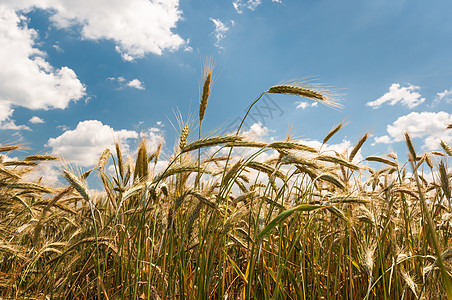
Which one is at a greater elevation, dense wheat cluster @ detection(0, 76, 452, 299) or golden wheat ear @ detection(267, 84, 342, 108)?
golden wheat ear @ detection(267, 84, 342, 108)

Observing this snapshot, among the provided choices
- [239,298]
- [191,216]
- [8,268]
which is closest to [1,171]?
[8,268]

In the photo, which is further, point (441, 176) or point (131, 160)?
point (131, 160)

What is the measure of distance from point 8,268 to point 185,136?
8.86 ft

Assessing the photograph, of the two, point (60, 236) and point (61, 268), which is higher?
point (60, 236)

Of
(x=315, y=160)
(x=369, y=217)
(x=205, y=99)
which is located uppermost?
(x=205, y=99)

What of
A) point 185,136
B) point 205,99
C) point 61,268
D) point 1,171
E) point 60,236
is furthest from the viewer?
point 60,236

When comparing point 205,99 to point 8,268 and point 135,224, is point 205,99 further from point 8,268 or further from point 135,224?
point 8,268

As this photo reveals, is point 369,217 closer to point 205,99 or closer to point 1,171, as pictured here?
point 205,99

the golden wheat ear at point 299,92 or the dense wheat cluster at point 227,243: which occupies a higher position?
the golden wheat ear at point 299,92

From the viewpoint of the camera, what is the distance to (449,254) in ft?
6.09

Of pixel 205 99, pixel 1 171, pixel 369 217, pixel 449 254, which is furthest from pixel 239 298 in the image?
pixel 1 171

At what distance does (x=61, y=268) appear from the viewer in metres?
2.82

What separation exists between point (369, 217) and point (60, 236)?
4.15 meters

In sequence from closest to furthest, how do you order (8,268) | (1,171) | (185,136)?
(185,136), (1,171), (8,268)
